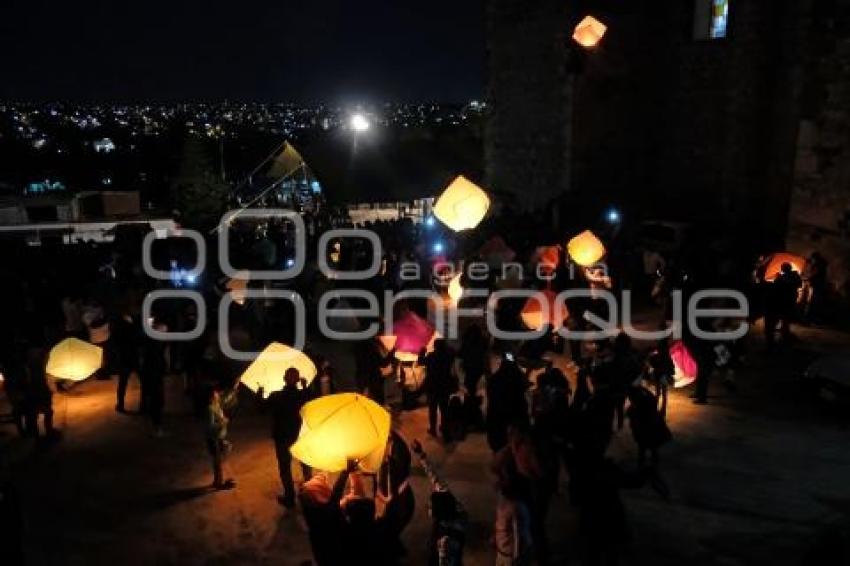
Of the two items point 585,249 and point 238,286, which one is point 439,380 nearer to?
point 585,249

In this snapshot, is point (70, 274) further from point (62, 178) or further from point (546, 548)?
point (62, 178)

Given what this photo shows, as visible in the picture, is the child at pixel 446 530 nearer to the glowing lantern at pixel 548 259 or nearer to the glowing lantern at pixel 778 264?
the glowing lantern at pixel 548 259

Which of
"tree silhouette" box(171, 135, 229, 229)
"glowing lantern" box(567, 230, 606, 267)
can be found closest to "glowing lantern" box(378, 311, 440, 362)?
"glowing lantern" box(567, 230, 606, 267)

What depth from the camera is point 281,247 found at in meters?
15.9

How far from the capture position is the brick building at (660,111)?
52.6 ft

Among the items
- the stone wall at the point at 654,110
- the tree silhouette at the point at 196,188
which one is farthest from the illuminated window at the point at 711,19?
the tree silhouette at the point at 196,188

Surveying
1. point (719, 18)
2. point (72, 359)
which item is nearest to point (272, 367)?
point (72, 359)

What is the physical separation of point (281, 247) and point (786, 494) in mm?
11298

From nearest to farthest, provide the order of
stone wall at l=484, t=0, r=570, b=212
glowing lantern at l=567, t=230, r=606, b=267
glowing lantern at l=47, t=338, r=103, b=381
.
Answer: glowing lantern at l=47, t=338, r=103, b=381 < glowing lantern at l=567, t=230, r=606, b=267 < stone wall at l=484, t=0, r=570, b=212

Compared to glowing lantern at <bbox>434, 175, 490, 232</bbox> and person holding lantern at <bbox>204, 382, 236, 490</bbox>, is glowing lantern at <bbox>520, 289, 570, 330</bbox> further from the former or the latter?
person holding lantern at <bbox>204, 382, 236, 490</bbox>

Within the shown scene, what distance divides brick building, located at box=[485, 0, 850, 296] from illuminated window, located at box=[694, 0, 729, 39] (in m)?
0.04

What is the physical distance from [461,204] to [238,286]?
13.5 ft

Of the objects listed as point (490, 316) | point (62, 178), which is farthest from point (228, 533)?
point (62, 178)

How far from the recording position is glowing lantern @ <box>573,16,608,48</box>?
1684 cm
